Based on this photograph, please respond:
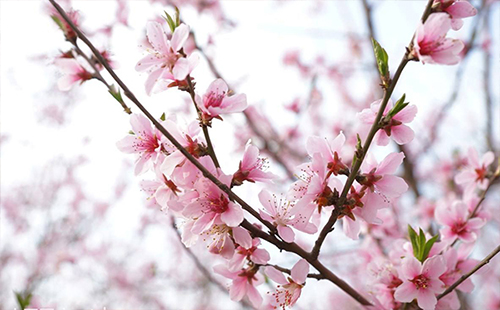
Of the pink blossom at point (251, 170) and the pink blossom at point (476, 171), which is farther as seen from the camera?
the pink blossom at point (476, 171)

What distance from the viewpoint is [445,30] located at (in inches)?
43.9

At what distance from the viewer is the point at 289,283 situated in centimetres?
145

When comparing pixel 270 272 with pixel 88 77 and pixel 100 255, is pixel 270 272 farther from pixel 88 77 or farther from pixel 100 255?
pixel 100 255

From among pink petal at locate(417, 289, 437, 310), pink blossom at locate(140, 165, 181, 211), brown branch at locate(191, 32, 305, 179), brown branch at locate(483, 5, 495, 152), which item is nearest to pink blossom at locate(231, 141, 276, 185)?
pink blossom at locate(140, 165, 181, 211)

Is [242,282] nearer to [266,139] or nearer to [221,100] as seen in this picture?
[221,100]

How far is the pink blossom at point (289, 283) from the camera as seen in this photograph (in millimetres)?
1356

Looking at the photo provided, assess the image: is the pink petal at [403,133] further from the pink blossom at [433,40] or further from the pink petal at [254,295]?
the pink petal at [254,295]

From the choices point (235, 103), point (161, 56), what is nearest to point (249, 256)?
point (235, 103)

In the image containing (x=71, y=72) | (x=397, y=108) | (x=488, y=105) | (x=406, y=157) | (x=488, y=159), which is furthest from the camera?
(x=488, y=105)

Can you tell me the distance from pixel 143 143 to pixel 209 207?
36 cm

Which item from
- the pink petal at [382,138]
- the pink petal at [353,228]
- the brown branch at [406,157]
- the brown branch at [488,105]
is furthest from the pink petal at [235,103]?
the brown branch at [488,105]

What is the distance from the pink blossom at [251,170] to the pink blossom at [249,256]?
8.1 inches

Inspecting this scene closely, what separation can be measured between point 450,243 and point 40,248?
339 inches

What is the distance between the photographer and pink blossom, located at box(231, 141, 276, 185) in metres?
1.35
